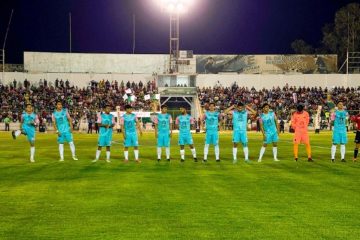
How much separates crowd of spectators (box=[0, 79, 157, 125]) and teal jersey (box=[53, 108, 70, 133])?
114ft

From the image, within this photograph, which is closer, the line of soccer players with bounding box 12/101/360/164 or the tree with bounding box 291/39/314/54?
the line of soccer players with bounding box 12/101/360/164

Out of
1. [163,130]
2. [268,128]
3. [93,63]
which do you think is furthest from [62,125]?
[93,63]

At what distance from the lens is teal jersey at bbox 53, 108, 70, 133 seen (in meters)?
22.2

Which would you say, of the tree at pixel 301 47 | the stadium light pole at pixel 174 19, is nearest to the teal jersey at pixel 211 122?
the stadium light pole at pixel 174 19

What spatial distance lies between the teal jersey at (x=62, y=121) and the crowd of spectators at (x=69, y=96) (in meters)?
34.7

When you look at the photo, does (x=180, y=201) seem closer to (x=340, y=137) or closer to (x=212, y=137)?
(x=212, y=137)

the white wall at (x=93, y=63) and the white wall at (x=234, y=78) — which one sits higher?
the white wall at (x=93, y=63)

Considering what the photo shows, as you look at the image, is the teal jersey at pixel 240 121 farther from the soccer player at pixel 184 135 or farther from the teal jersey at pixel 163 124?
the teal jersey at pixel 163 124

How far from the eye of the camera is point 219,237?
8.88m

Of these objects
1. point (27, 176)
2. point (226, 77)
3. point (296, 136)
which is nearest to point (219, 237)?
point (27, 176)

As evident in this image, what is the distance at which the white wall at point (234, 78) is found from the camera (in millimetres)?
71188

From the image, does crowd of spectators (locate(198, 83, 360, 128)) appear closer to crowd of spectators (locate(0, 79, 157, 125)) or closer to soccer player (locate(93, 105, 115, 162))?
crowd of spectators (locate(0, 79, 157, 125))

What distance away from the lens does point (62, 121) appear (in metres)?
22.3

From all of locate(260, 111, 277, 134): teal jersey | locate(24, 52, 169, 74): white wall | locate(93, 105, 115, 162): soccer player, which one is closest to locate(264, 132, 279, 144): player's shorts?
locate(260, 111, 277, 134): teal jersey
